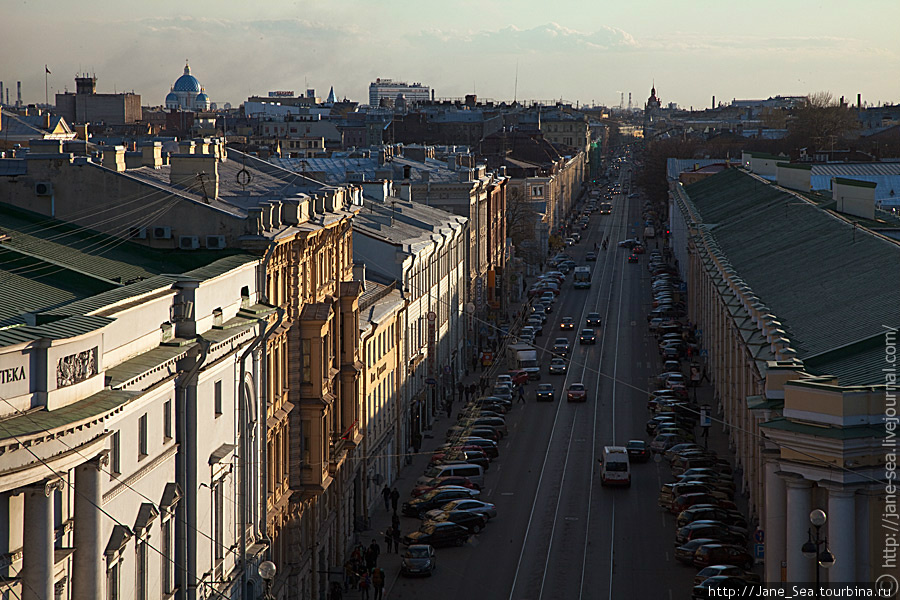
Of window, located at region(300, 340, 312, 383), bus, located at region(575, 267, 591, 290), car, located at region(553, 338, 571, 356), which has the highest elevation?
window, located at region(300, 340, 312, 383)

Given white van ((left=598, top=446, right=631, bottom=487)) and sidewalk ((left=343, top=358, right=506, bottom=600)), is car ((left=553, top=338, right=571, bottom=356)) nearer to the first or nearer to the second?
sidewalk ((left=343, top=358, right=506, bottom=600))

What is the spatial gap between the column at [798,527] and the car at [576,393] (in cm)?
3658

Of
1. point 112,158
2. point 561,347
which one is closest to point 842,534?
point 112,158

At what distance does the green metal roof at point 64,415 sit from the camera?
602 inches

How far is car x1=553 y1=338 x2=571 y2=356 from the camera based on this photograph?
70.2 metres

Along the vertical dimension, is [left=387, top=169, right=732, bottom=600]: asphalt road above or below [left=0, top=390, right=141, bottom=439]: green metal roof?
below

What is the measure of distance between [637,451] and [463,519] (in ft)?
38.1

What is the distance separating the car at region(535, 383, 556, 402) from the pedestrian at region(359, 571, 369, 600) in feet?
87.0

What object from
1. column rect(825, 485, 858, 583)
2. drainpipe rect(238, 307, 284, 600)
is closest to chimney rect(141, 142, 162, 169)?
drainpipe rect(238, 307, 284, 600)

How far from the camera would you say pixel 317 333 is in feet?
103

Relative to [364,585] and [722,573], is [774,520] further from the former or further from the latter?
[364,585]

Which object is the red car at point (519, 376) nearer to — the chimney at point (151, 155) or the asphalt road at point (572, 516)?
the asphalt road at point (572, 516)

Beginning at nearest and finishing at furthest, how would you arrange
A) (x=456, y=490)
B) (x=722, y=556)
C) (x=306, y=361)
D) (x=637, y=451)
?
(x=306, y=361)
(x=722, y=556)
(x=456, y=490)
(x=637, y=451)

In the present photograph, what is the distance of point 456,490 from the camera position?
42.0m
